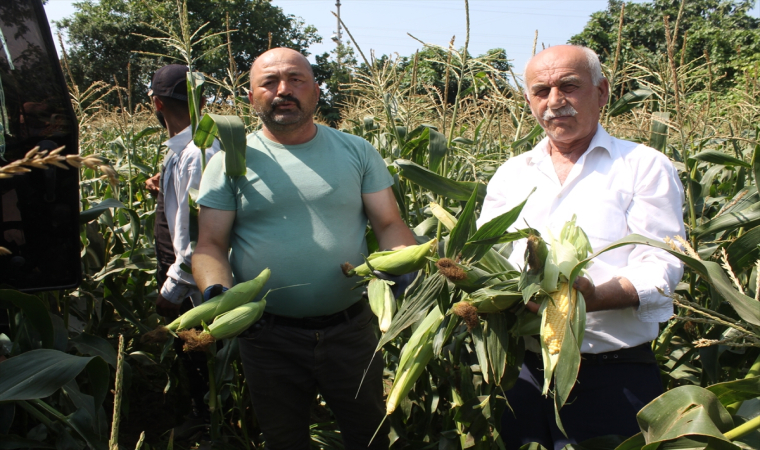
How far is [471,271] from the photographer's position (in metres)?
1.44

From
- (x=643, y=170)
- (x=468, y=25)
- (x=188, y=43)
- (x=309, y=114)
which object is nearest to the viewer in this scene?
(x=643, y=170)

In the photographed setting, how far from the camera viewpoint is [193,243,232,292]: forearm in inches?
74.3

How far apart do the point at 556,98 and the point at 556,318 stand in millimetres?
768

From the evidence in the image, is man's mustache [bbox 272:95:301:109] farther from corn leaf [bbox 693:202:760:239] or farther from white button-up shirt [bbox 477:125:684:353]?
corn leaf [bbox 693:202:760:239]

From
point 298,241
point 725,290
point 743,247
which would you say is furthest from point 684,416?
point 298,241

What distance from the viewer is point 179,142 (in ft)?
8.57

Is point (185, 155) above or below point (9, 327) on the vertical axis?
above

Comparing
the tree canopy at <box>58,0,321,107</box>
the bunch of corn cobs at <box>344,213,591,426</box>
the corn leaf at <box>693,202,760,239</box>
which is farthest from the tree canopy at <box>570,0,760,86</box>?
the bunch of corn cobs at <box>344,213,591,426</box>

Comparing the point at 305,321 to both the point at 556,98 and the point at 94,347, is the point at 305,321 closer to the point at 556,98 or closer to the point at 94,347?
the point at 94,347

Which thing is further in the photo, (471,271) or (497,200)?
(497,200)

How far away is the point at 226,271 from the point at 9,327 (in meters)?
1.01

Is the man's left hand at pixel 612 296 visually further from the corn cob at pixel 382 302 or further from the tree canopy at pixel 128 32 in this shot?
the tree canopy at pixel 128 32

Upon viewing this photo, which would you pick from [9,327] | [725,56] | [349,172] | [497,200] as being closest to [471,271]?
[497,200]

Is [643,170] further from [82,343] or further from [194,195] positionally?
[82,343]
